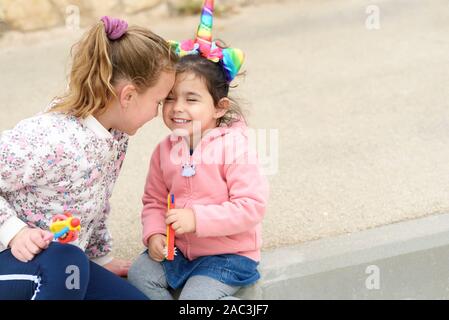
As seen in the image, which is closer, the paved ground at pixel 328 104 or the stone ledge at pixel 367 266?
the stone ledge at pixel 367 266

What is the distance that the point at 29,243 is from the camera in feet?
6.69

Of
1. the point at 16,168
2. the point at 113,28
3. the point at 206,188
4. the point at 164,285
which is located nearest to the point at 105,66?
the point at 113,28

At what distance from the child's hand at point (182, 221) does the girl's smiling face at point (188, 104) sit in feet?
0.90

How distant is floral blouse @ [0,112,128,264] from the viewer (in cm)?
204

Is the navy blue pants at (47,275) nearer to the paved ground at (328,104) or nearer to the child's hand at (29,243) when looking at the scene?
the child's hand at (29,243)

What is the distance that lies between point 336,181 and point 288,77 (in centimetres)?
138

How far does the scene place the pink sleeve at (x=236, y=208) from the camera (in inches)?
88.4

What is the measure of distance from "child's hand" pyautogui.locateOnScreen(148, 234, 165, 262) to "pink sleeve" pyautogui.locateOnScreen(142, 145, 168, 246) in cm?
3

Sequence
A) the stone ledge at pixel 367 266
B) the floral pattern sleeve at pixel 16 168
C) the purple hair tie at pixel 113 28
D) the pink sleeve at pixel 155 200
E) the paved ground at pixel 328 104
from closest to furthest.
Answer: the floral pattern sleeve at pixel 16 168, the purple hair tie at pixel 113 28, the pink sleeve at pixel 155 200, the stone ledge at pixel 367 266, the paved ground at pixel 328 104

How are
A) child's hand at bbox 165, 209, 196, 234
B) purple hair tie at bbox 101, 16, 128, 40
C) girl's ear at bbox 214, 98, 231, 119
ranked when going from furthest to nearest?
girl's ear at bbox 214, 98, 231, 119, child's hand at bbox 165, 209, 196, 234, purple hair tie at bbox 101, 16, 128, 40

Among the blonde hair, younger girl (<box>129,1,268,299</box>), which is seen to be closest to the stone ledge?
younger girl (<box>129,1,268,299</box>)

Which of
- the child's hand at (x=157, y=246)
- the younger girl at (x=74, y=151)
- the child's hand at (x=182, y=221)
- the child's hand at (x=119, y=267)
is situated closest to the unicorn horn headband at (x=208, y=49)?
→ the younger girl at (x=74, y=151)

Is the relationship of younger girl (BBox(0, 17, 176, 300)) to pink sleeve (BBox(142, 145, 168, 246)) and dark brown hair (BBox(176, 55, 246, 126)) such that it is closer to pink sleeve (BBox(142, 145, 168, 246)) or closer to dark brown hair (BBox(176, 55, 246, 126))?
dark brown hair (BBox(176, 55, 246, 126))
